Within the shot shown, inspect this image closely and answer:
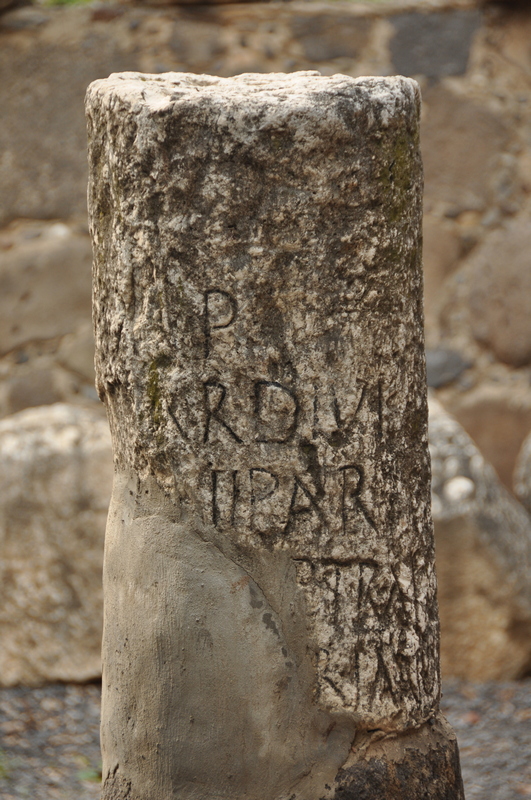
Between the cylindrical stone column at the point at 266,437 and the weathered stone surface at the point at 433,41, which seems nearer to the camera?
the cylindrical stone column at the point at 266,437

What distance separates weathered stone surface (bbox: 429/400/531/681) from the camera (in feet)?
9.36

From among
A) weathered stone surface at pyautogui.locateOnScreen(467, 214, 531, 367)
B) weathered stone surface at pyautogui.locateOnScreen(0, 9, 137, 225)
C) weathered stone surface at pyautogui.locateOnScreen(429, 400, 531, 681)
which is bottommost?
weathered stone surface at pyautogui.locateOnScreen(429, 400, 531, 681)

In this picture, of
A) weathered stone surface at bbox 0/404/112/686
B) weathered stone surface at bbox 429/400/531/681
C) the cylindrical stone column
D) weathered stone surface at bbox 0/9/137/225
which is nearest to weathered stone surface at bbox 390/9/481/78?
weathered stone surface at bbox 0/9/137/225

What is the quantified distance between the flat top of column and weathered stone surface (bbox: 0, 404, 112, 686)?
1.47 meters

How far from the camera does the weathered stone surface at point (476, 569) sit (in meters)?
2.85

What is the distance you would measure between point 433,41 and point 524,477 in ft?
5.00

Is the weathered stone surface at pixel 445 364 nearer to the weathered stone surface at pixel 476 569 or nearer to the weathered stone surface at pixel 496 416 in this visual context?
the weathered stone surface at pixel 496 416

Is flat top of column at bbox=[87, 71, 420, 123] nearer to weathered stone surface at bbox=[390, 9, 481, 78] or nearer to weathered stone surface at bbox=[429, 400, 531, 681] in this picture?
weathered stone surface at bbox=[429, 400, 531, 681]

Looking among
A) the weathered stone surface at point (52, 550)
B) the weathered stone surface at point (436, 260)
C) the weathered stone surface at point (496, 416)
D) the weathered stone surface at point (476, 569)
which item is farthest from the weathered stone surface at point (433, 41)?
the weathered stone surface at point (52, 550)

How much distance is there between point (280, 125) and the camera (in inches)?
60.6

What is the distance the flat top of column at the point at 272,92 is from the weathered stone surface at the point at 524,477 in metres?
1.78

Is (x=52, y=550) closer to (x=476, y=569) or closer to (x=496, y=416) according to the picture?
(x=476, y=569)

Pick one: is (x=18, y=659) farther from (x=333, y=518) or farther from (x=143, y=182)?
(x=143, y=182)

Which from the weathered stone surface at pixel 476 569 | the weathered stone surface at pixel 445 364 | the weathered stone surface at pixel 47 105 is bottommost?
the weathered stone surface at pixel 476 569
